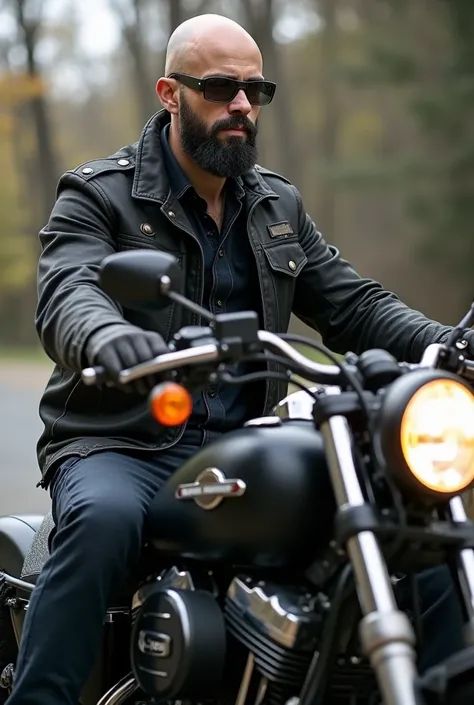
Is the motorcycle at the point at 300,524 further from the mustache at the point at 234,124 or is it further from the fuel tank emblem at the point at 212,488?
the mustache at the point at 234,124

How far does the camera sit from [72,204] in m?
3.23

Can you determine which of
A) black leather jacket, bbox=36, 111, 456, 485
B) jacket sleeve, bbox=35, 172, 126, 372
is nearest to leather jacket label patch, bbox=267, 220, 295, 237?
black leather jacket, bbox=36, 111, 456, 485

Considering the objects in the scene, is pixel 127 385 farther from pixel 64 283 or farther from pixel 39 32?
pixel 39 32

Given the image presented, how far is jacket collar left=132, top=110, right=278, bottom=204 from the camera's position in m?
3.31

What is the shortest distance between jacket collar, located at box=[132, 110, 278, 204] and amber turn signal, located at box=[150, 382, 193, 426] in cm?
121

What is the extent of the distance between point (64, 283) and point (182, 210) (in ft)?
1.86

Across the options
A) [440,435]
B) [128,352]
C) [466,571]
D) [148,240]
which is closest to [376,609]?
[466,571]

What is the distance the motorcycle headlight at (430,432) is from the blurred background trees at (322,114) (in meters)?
17.3

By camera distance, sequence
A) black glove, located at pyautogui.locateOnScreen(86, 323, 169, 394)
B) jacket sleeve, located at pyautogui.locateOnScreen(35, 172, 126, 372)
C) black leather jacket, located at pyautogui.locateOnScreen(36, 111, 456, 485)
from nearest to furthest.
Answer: black glove, located at pyautogui.locateOnScreen(86, 323, 169, 394), jacket sleeve, located at pyautogui.locateOnScreen(35, 172, 126, 372), black leather jacket, located at pyautogui.locateOnScreen(36, 111, 456, 485)

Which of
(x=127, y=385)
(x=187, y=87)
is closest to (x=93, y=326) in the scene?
(x=127, y=385)

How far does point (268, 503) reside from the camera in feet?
7.77

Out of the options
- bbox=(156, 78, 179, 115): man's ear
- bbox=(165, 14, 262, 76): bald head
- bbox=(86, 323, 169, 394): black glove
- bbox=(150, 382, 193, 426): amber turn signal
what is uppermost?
bbox=(165, 14, 262, 76): bald head

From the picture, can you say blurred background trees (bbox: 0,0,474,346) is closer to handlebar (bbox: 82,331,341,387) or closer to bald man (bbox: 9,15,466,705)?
bald man (bbox: 9,15,466,705)

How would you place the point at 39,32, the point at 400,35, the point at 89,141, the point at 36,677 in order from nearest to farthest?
1. the point at 36,677
2. the point at 400,35
3. the point at 39,32
4. the point at 89,141
